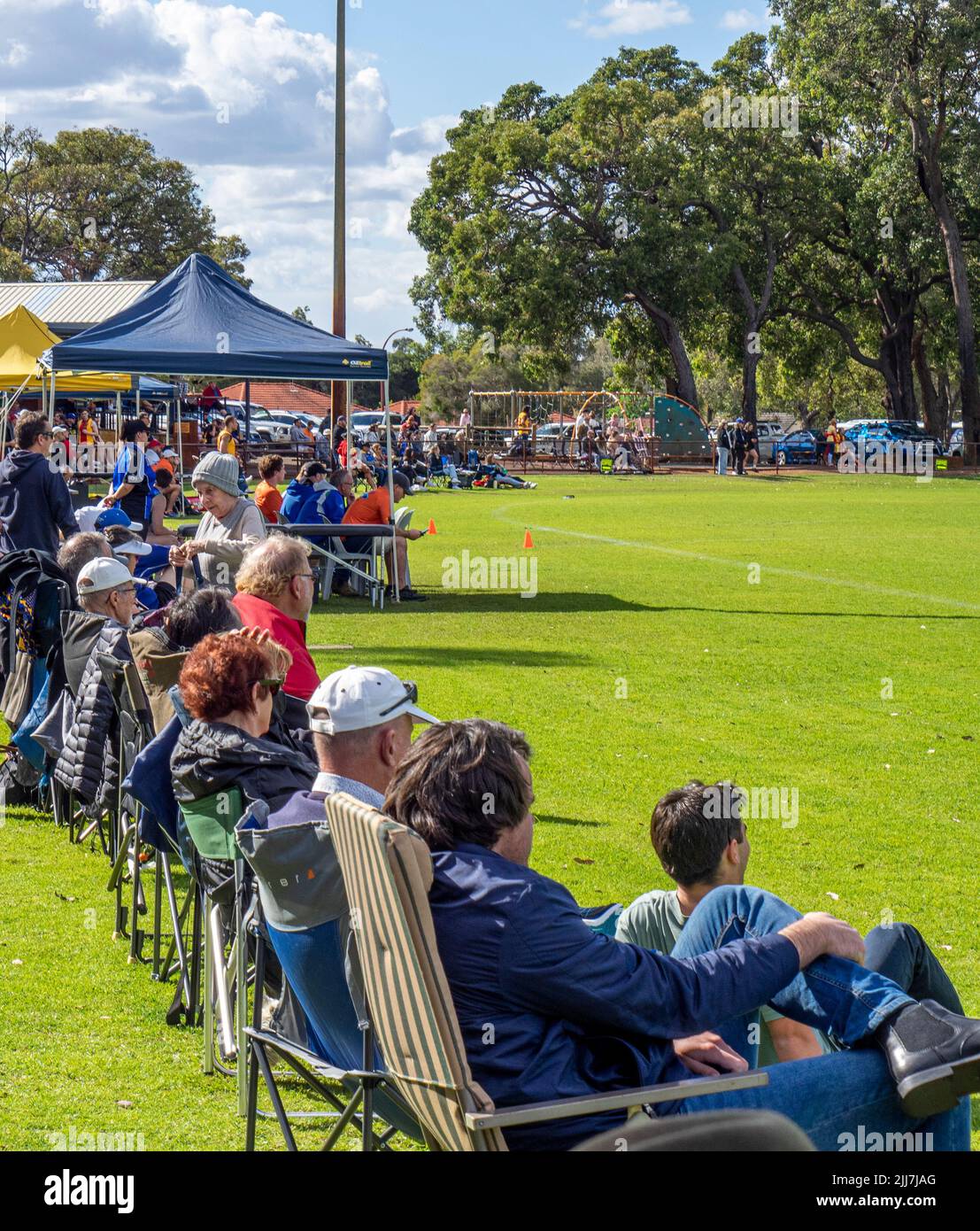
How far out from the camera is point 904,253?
58469mm

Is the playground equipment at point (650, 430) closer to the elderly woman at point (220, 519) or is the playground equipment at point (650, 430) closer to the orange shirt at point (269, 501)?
the orange shirt at point (269, 501)

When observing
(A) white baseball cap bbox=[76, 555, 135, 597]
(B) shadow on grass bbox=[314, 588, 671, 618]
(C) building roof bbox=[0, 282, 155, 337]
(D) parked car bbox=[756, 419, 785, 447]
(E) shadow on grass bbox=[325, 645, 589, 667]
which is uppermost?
(C) building roof bbox=[0, 282, 155, 337]

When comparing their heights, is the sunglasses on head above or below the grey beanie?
below

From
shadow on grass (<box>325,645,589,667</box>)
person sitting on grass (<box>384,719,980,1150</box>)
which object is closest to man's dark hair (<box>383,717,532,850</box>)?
person sitting on grass (<box>384,719,980,1150</box>)

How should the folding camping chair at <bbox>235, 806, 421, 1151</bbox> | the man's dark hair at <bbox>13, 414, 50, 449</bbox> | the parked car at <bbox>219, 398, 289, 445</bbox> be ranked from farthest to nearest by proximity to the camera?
the parked car at <bbox>219, 398, 289, 445</bbox>, the man's dark hair at <bbox>13, 414, 50, 449</bbox>, the folding camping chair at <bbox>235, 806, 421, 1151</bbox>

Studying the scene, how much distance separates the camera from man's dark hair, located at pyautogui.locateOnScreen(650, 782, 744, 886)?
384 cm

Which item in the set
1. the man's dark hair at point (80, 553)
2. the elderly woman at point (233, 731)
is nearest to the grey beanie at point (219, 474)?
the man's dark hair at point (80, 553)

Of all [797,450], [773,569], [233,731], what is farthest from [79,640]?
[797,450]

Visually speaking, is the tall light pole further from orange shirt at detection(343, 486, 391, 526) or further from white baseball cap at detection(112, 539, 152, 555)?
white baseball cap at detection(112, 539, 152, 555)

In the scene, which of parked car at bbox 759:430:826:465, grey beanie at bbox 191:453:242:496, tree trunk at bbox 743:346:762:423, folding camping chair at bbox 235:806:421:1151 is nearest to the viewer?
folding camping chair at bbox 235:806:421:1151

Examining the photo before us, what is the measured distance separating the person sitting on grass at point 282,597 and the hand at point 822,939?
3.62 meters

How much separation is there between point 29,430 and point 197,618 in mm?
5373

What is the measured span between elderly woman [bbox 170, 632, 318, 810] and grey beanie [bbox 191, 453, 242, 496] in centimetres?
512
